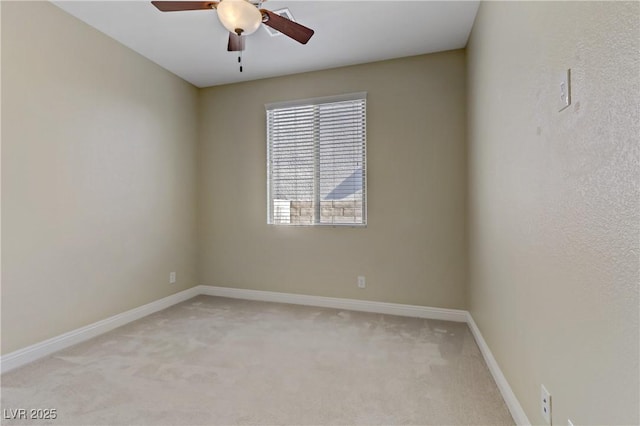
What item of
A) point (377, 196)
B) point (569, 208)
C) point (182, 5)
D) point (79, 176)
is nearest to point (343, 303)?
point (377, 196)

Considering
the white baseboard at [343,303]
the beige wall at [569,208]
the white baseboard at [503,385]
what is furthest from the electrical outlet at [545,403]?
the white baseboard at [343,303]

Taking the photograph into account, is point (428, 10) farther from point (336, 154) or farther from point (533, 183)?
point (533, 183)

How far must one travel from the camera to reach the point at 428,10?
2.54 m

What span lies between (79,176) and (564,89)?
3.31 m

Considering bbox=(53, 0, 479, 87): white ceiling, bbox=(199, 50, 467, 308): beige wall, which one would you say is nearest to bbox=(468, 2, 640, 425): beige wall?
bbox=(53, 0, 479, 87): white ceiling

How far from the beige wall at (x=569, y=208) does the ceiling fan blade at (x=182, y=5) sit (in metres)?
1.71

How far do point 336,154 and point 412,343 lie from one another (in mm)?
2060

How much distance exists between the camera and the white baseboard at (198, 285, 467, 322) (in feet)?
10.5

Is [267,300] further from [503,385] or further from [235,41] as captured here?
[235,41]

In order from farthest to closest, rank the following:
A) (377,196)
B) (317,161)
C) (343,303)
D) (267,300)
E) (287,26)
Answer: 1. (267,300)
2. (317,161)
3. (343,303)
4. (377,196)
5. (287,26)

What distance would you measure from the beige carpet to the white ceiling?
8.83ft

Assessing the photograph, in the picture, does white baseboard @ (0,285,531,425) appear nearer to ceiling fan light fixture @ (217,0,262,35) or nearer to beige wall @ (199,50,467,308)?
beige wall @ (199,50,467,308)

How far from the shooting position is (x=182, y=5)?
1786mm

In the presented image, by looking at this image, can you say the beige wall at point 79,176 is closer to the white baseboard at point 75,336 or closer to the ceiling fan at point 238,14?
the white baseboard at point 75,336
